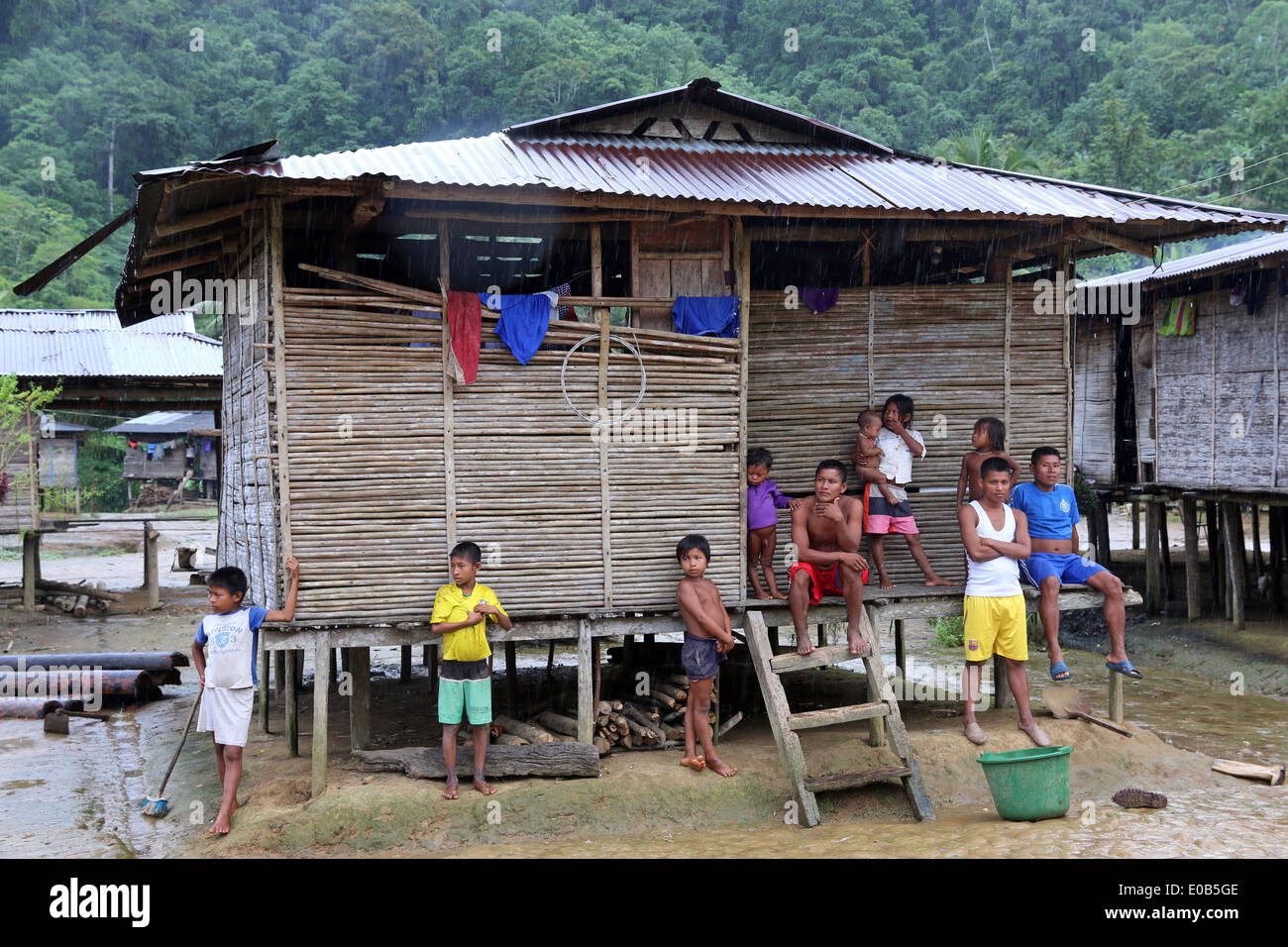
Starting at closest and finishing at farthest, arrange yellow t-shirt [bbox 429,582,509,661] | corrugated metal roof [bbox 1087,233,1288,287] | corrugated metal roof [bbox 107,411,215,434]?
yellow t-shirt [bbox 429,582,509,661] → corrugated metal roof [bbox 1087,233,1288,287] → corrugated metal roof [bbox 107,411,215,434]

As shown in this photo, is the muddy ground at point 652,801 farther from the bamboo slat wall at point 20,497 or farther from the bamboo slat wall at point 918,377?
the bamboo slat wall at point 20,497

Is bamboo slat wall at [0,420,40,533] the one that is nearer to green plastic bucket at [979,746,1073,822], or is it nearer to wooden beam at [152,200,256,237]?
wooden beam at [152,200,256,237]

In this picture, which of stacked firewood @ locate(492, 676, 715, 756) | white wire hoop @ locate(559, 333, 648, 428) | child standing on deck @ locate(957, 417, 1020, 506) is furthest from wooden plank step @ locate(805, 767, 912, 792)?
white wire hoop @ locate(559, 333, 648, 428)

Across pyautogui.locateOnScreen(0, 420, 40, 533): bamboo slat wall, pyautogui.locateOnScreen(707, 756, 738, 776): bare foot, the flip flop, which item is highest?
pyautogui.locateOnScreen(0, 420, 40, 533): bamboo slat wall

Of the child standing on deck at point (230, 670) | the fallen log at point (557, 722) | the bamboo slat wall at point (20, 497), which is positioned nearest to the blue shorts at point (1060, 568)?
the fallen log at point (557, 722)

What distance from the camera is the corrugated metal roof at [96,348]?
19844 millimetres

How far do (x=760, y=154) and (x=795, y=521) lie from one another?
390 centimetres

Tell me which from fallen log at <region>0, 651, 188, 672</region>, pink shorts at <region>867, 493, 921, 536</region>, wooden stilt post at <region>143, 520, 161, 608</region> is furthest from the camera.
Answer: wooden stilt post at <region>143, 520, 161, 608</region>

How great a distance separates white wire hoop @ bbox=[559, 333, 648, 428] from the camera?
8.86 meters

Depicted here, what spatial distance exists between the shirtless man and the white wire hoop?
1.62m

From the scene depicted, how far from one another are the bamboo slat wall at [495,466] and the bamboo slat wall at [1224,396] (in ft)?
33.4

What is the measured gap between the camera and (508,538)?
8.74 m

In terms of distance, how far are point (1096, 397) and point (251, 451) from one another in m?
15.9
